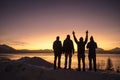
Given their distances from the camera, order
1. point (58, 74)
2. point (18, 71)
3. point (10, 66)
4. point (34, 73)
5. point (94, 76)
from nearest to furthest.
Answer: point (94, 76) → point (58, 74) → point (34, 73) → point (18, 71) → point (10, 66)

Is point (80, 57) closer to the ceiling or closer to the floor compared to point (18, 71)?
closer to the ceiling

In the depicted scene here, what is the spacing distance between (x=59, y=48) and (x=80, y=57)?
2304 mm

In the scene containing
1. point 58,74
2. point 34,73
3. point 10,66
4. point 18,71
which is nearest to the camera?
point 58,74

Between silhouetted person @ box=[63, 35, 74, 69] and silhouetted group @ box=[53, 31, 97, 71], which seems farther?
silhouetted person @ box=[63, 35, 74, 69]

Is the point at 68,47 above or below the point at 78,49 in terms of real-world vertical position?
above

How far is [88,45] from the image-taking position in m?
17.0

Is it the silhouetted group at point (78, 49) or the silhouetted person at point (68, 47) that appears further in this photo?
the silhouetted person at point (68, 47)

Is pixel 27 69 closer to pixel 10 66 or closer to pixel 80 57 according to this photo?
pixel 10 66

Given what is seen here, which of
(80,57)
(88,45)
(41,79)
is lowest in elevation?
(41,79)

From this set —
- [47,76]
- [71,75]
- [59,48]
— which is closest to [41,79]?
[47,76]

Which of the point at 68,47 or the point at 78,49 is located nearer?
the point at 78,49

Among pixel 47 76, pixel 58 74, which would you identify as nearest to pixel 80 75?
pixel 58 74

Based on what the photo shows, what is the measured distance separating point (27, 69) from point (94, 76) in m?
6.54

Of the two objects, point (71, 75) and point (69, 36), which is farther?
point (69, 36)
